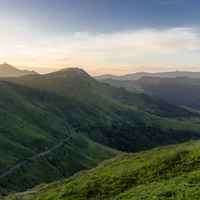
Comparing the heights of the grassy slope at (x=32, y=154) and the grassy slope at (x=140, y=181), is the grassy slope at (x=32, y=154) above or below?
below

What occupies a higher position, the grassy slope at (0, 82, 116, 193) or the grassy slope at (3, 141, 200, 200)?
the grassy slope at (3, 141, 200, 200)

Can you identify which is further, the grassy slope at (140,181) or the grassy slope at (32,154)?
the grassy slope at (32,154)

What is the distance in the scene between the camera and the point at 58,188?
4359 cm

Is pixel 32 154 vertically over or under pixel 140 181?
under

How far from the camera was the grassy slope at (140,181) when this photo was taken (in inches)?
1230

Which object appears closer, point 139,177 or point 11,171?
point 139,177

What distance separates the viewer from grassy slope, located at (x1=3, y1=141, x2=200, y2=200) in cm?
3124

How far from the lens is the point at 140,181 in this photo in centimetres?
3800

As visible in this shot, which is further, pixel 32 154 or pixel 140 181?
pixel 32 154

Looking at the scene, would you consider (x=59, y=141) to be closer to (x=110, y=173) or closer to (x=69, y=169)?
(x=69, y=169)

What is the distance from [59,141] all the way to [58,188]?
15636cm

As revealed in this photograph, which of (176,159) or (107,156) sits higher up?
(176,159)

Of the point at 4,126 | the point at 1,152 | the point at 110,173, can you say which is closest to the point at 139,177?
the point at 110,173

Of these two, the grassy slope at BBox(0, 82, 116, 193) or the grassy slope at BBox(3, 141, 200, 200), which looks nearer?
the grassy slope at BBox(3, 141, 200, 200)
